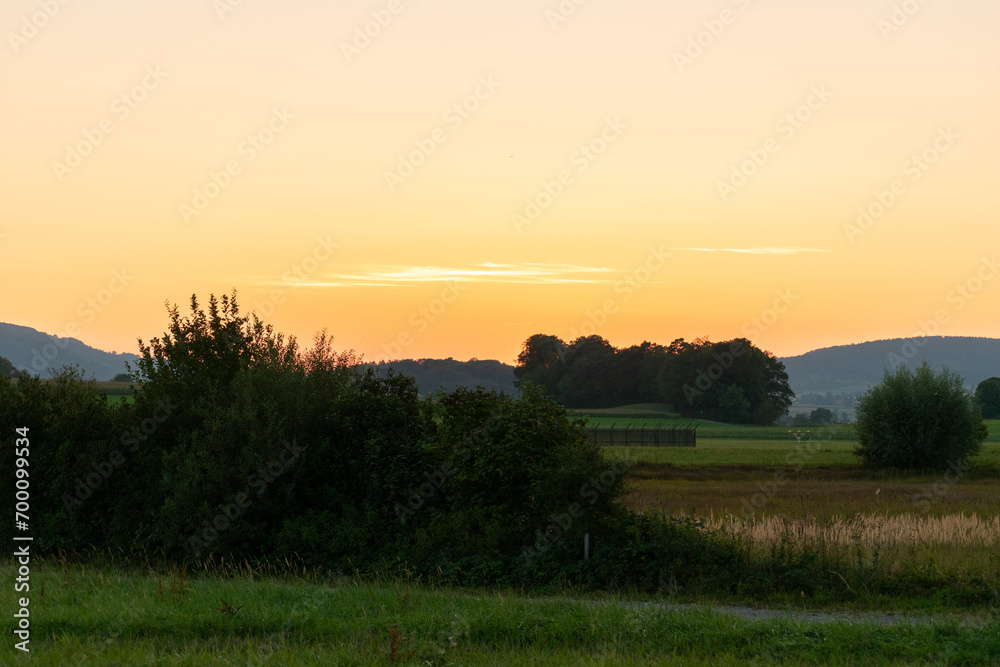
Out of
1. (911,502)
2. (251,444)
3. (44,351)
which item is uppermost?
(44,351)

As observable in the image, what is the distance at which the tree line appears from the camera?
12706cm

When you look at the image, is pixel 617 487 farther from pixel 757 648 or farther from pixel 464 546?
pixel 757 648

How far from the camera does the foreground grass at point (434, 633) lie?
8352 mm

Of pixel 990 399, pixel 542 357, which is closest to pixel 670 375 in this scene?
pixel 542 357

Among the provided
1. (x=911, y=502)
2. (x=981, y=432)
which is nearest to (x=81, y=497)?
(x=911, y=502)

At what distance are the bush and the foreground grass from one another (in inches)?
1533

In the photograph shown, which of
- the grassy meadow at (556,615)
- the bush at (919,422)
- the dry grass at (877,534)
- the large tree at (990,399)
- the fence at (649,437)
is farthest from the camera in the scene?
the large tree at (990,399)

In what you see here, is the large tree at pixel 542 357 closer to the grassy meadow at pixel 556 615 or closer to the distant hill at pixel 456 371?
the distant hill at pixel 456 371

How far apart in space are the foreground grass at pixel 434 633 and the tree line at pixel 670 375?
9524 centimetres

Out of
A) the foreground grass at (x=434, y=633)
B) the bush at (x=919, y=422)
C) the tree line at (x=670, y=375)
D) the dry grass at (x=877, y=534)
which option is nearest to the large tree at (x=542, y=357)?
the tree line at (x=670, y=375)

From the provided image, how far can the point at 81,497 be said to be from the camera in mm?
17062

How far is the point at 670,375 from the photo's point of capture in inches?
5320

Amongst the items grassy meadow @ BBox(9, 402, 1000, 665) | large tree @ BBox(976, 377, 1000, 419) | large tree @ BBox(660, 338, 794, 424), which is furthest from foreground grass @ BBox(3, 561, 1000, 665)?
large tree @ BBox(976, 377, 1000, 419)

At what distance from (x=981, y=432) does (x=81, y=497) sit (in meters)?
47.7
